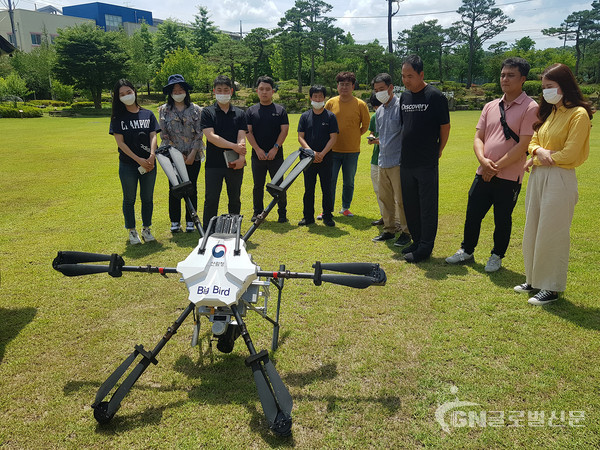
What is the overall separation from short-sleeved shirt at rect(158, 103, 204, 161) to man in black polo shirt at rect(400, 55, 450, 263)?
359cm

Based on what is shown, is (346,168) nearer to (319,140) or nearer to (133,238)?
(319,140)

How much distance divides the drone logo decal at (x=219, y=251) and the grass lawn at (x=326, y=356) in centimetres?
114

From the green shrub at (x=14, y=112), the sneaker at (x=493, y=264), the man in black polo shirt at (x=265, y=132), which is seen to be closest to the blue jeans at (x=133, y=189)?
the man in black polo shirt at (x=265, y=132)

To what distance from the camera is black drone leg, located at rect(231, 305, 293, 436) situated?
2.74 m

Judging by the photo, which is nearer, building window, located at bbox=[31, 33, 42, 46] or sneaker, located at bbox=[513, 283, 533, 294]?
sneaker, located at bbox=[513, 283, 533, 294]

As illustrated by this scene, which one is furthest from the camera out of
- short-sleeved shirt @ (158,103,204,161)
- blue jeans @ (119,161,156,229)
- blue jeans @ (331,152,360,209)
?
blue jeans @ (331,152,360,209)

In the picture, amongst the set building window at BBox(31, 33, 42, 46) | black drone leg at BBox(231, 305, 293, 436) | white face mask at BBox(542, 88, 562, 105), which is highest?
building window at BBox(31, 33, 42, 46)

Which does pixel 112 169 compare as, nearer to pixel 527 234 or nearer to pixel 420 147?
pixel 420 147

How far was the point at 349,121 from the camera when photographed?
812 centimetres

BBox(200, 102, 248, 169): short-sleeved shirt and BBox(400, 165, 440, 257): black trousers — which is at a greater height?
BBox(200, 102, 248, 169): short-sleeved shirt

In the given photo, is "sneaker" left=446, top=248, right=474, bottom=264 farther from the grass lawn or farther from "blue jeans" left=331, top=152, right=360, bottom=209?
"blue jeans" left=331, top=152, right=360, bottom=209

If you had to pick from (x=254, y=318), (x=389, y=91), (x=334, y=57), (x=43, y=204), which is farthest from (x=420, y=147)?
(x=334, y=57)

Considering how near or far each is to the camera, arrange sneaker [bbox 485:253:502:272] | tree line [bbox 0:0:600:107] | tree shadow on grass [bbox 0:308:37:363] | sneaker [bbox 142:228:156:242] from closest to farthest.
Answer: tree shadow on grass [bbox 0:308:37:363]
sneaker [bbox 485:253:502:272]
sneaker [bbox 142:228:156:242]
tree line [bbox 0:0:600:107]

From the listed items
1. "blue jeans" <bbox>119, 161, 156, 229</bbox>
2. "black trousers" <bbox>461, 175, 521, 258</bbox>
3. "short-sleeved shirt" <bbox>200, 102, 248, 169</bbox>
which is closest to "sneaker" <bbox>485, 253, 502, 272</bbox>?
"black trousers" <bbox>461, 175, 521, 258</bbox>
